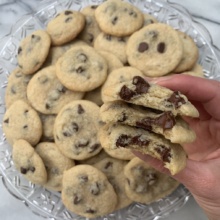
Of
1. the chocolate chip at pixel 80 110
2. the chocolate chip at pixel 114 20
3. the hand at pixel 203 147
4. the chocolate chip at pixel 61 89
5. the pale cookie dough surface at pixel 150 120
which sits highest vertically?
the pale cookie dough surface at pixel 150 120

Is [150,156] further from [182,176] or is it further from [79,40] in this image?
[79,40]

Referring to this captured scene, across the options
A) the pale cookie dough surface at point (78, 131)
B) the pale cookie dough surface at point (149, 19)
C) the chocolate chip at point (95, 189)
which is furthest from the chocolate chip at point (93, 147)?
the pale cookie dough surface at point (149, 19)

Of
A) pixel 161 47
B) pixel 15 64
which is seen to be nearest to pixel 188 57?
pixel 161 47

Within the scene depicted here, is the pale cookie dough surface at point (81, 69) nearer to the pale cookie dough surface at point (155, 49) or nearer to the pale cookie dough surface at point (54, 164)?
the pale cookie dough surface at point (155, 49)

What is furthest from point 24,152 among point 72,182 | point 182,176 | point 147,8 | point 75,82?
point 147,8

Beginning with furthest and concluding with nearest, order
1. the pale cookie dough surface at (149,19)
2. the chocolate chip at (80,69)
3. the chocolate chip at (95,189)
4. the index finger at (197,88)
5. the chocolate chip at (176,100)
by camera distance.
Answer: the pale cookie dough surface at (149,19)
the chocolate chip at (80,69)
the chocolate chip at (95,189)
the index finger at (197,88)
the chocolate chip at (176,100)

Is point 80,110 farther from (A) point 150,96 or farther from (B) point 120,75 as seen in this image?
(A) point 150,96

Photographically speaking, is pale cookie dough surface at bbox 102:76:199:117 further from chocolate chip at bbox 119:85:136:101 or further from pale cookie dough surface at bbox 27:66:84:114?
pale cookie dough surface at bbox 27:66:84:114
